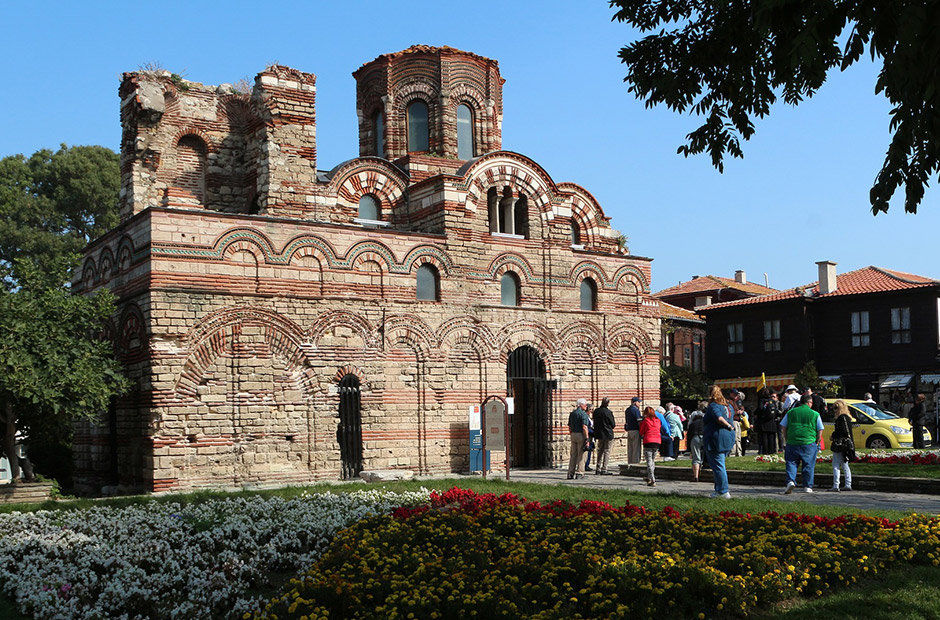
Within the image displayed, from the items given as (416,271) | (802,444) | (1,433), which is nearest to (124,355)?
(1,433)

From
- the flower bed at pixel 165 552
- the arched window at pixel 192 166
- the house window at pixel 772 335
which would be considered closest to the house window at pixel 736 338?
the house window at pixel 772 335

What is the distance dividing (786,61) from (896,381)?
3309 cm

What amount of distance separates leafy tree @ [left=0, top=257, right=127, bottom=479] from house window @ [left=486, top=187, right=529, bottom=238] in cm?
889

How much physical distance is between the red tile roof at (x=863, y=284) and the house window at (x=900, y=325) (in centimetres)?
91

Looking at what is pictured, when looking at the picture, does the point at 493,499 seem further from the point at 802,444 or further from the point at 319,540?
the point at 802,444

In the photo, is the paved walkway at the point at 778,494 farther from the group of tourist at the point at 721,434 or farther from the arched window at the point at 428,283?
the arched window at the point at 428,283

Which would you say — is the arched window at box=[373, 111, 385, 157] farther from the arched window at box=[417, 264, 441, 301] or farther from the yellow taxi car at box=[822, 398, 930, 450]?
the yellow taxi car at box=[822, 398, 930, 450]

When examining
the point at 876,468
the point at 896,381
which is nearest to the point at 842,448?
the point at 876,468

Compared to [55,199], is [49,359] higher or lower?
lower

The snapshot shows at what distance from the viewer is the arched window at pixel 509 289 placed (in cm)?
2183

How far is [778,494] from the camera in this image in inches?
553

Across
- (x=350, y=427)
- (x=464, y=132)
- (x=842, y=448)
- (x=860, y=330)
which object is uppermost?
(x=464, y=132)

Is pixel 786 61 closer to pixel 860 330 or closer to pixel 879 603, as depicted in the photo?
pixel 879 603

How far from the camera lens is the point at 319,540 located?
33.7 ft
